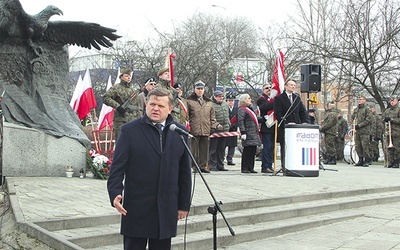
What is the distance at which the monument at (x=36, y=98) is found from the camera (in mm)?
10328

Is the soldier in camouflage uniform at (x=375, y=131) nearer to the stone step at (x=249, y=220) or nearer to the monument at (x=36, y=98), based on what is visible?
the stone step at (x=249, y=220)

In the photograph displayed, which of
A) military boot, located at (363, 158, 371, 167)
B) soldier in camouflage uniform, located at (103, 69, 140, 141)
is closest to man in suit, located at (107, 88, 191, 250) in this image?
soldier in camouflage uniform, located at (103, 69, 140, 141)

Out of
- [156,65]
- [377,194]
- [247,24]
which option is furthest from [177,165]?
[247,24]

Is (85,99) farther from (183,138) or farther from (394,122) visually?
(183,138)

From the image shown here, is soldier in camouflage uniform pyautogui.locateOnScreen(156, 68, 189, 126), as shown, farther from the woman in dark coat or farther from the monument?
the monument

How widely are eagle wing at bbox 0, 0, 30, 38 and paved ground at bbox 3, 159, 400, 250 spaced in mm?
2864

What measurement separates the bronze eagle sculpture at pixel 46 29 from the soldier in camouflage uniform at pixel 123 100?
1.80 metres

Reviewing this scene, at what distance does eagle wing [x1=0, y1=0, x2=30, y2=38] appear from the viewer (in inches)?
415

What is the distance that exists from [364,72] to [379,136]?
23.3 feet

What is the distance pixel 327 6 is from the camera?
36.7 m

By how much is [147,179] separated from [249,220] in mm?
3744

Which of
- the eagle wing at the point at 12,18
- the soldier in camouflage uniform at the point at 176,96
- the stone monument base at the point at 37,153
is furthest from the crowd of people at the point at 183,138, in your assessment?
the eagle wing at the point at 12,18

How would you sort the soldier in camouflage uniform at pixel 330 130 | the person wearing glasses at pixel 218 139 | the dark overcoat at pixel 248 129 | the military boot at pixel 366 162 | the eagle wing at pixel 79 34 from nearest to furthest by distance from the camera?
the eagle wing at pixel 79 34 < the dark overcoat at pixel 248 129 < the person wearing glasses at pixel 218 139 < the military boot at pixel 366 162 < the soldier in camouflage uniform at pixel 330 130

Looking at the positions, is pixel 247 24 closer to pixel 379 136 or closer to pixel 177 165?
pixel 379 136
